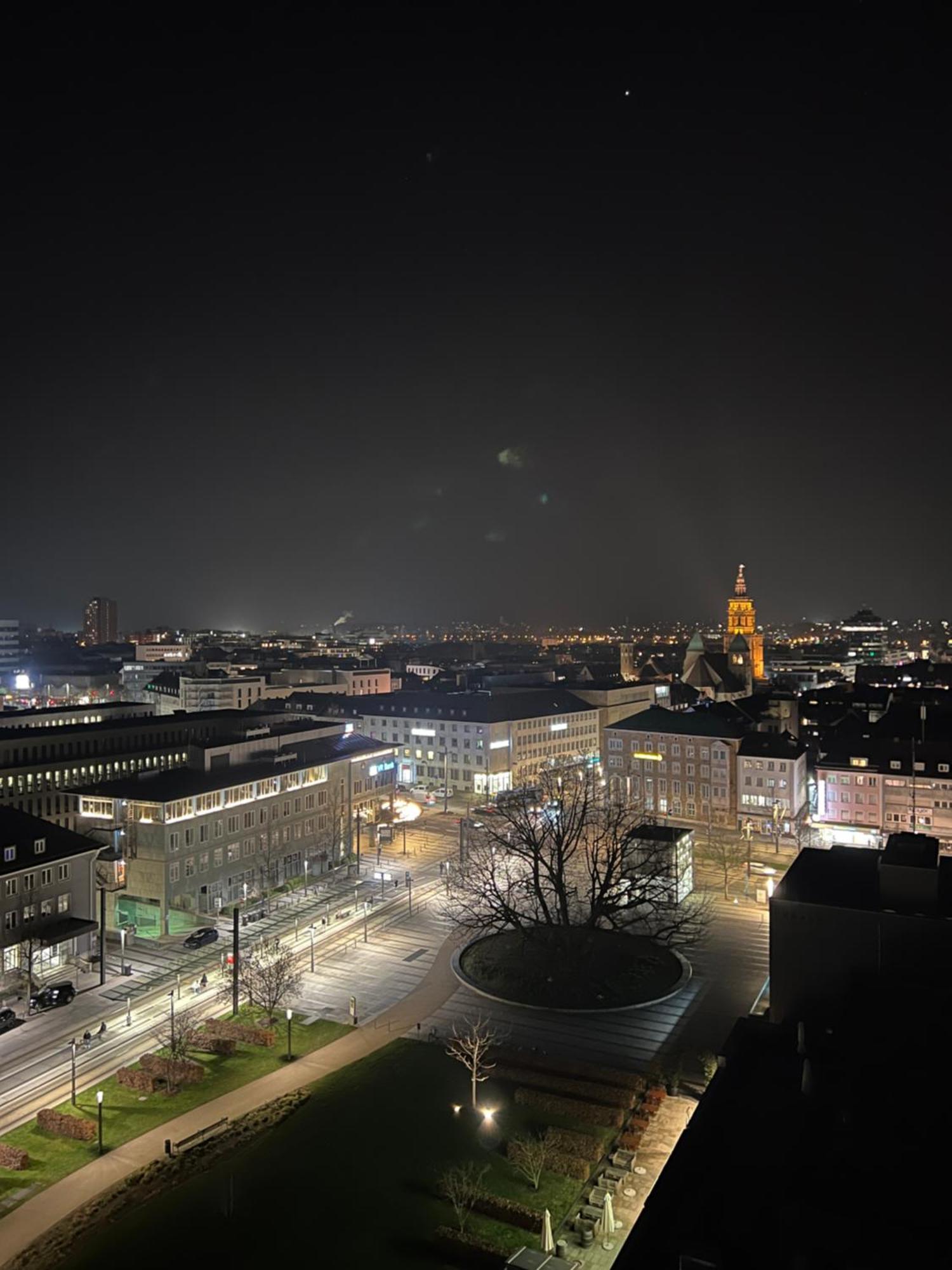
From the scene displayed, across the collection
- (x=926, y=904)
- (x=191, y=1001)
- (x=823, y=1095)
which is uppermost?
(x=926, y=904)

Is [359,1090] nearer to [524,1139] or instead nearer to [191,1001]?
[524,1139]

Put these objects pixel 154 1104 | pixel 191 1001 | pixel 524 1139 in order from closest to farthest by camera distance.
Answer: pixel 524 1139, pixel 154 1104, pixel 191 1001

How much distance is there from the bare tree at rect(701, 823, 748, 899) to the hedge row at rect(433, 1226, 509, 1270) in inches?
Answer: 1255

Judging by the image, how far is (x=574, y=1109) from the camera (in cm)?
2628

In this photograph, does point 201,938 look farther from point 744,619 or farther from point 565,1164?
point 744,619

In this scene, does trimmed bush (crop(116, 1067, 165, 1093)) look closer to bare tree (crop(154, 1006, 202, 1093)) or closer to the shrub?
bare tree (crop(154, 1006, 202, 1093))

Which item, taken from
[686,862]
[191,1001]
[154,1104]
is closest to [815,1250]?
[154,1104]

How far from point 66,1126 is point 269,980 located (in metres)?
8.68

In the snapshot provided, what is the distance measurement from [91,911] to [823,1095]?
3319 centimetres

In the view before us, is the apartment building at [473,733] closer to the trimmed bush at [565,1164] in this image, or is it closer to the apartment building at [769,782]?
the apartment building at [769,782]

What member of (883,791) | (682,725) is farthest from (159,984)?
(883,791)

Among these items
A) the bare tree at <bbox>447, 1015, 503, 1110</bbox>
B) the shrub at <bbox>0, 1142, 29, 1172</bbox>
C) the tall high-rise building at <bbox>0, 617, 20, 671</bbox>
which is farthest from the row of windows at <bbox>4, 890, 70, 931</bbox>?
the tall high-rise building at <bbox>0, 617, 20, 671</bbox>

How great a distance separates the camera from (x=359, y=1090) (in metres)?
27.9

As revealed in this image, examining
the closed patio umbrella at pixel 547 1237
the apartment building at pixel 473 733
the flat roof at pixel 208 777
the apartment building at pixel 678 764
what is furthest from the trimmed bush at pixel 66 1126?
the apartment building at pixel 473 733
